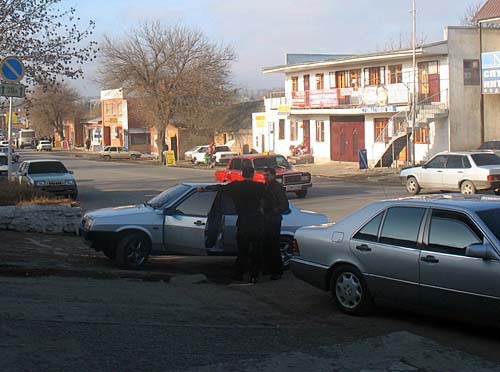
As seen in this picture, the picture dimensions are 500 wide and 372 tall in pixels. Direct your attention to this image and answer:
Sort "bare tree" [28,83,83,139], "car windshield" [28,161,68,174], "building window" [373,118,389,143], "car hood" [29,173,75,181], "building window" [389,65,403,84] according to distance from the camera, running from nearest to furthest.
Answer: 1. "car hood" [29,173,75,181]
2. "car windshield" [28,161,68,174]
3. "building window" [373,118,389,143]
4. "building window" [389,65,403,84]
5. "bare tree" [28,83,83,139]

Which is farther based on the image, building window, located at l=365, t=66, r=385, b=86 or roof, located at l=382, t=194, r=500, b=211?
building window, located at l=365, t=66, r=385, b=86

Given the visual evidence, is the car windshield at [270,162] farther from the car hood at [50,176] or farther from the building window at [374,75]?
the building window at [374,75]

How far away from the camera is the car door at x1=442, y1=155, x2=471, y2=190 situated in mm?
23250

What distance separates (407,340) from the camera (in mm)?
6648

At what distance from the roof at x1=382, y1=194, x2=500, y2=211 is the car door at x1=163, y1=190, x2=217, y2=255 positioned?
3829mm

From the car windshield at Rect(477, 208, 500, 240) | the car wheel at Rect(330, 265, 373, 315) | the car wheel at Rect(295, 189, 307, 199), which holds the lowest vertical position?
the car wheel at Rect(330, 265, 373, 315)

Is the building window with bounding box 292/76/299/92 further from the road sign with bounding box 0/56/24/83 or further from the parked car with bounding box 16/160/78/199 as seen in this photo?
the road sign with bounding box 0/56/24/83

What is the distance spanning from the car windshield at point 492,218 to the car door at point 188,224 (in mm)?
4919

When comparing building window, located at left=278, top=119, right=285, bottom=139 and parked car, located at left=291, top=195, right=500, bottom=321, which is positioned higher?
building window, located at left=278, top=119, right=285, bottom=139

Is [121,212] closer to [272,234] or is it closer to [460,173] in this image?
[272,234]

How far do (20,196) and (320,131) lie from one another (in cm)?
3350

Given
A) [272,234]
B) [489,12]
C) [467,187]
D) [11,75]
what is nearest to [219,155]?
[489,12]

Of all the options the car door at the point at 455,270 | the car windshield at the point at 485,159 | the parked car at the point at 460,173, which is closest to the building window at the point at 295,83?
the parked car at the point at 460,173

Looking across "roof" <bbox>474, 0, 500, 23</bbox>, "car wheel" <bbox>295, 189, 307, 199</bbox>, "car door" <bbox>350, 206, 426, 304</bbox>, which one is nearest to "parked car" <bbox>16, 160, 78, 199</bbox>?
"car wheel" <bbox>295, 189, 307, 199</bbox>
